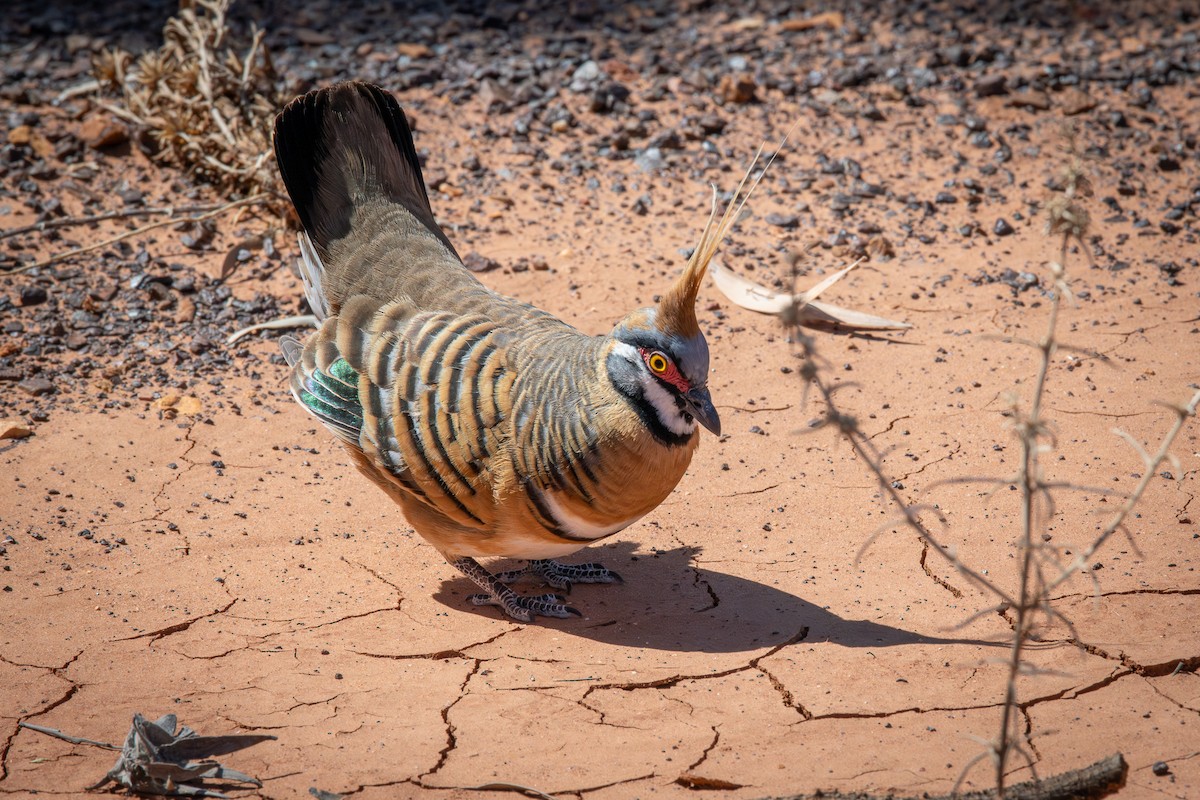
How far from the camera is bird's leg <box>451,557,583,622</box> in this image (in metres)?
4.50

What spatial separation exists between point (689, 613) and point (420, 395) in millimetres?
1370

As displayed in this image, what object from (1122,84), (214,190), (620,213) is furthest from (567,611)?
(1122,84)

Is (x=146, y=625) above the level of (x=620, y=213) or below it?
below

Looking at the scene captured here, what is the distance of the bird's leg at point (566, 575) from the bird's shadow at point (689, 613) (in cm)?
4

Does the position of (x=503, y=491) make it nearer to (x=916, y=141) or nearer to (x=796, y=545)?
(x=796, y=545)

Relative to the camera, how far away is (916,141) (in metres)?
7.96

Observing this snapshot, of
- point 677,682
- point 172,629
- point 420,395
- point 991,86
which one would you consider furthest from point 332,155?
point 991,86

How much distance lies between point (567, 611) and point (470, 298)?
137 cm

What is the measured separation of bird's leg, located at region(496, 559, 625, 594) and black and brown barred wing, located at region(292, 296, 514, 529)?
0.64m

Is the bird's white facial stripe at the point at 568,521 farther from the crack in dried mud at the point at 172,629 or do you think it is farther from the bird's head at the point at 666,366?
the crack in dried mud at the point at 172,629

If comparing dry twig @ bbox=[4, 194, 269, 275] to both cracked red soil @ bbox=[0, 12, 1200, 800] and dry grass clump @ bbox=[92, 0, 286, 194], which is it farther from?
cracked red soil @ bbox=[0, 12, 1200, 800]

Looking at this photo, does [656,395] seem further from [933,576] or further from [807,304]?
[807,304]

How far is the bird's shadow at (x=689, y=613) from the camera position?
4129 mm

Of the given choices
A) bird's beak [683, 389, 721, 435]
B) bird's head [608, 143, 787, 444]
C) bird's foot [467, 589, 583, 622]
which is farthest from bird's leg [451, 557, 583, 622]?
bird's beak [683, 389, 721, 435]
